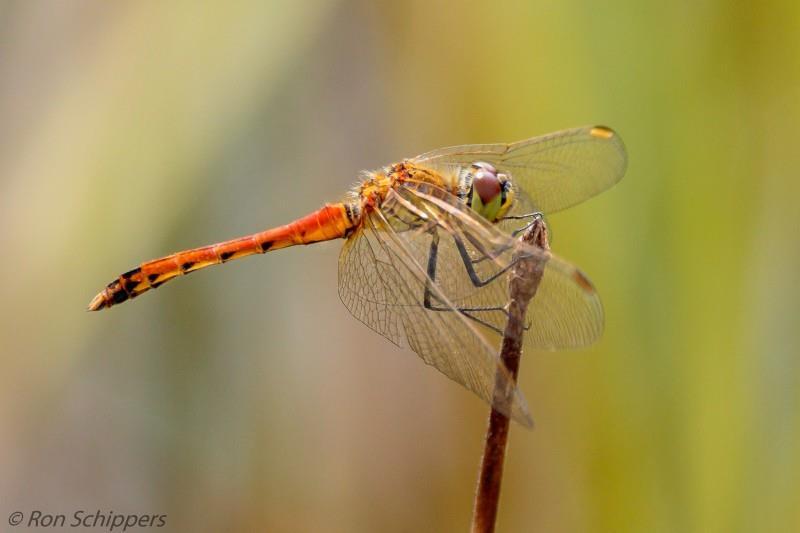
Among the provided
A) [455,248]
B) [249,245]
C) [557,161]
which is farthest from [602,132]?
[249,245]

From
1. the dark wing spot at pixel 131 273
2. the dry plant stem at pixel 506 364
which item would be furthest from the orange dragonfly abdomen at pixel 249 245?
the dry plant stem at pixel 506 364

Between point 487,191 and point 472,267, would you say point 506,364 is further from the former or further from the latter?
point 487,191

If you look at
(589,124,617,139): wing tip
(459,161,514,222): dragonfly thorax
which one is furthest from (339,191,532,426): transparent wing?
(589,124,617,139): wing tip

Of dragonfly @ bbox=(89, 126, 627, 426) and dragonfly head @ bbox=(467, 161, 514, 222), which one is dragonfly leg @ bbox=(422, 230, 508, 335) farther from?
dragonfly head @ bbox=(467, 161, 514, 222)

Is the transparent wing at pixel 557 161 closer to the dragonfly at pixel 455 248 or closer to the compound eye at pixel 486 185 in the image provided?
the dragonfly at pixel 455 248

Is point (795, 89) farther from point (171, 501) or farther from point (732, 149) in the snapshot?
point (171, 501)

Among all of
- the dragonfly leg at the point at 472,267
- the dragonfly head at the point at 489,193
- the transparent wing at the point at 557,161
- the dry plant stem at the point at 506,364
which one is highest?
the transparent wing at the point at 557,161

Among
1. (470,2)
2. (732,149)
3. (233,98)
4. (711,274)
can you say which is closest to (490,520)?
(711,274)
